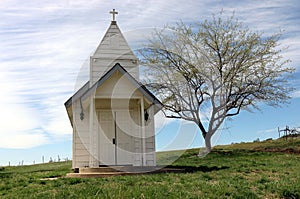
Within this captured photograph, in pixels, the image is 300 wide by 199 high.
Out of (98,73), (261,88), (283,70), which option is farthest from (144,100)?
(283,70)

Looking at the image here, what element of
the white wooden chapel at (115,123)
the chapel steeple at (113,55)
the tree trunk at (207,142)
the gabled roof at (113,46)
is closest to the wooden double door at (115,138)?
the white wooden chapel at (115,123)

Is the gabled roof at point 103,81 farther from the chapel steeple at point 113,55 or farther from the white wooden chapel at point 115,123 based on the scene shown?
the chapel steeple at point 113,55

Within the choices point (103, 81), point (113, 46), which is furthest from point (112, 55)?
point (103, 81)

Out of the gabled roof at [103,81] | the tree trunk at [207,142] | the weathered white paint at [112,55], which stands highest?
the weathered white paint at [112,55]

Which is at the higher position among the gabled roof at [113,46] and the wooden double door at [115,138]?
the gabled roof at [113,46]

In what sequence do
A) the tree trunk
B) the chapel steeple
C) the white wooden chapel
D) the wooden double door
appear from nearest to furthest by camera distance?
the white wooden chapel → the wooden double door → the chapel steeple → the tree trunk

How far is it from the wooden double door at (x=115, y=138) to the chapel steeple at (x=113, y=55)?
2.66 metres

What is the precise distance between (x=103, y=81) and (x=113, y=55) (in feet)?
12.8

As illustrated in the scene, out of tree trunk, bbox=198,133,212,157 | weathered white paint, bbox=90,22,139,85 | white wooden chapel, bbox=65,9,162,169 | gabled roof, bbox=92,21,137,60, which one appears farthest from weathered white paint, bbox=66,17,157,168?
tree trunk, bbox=198,133,212,157

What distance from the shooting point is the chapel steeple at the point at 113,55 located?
17.1m

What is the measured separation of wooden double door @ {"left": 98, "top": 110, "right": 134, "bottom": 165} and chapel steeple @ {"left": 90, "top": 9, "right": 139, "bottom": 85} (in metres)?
2.66

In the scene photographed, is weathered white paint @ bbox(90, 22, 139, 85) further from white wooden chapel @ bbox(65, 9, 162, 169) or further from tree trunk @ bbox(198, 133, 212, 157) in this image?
tree trunk @ bbox(198, 133, 212, 157)

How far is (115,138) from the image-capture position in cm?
1522

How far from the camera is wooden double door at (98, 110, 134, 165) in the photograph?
49.5ft
